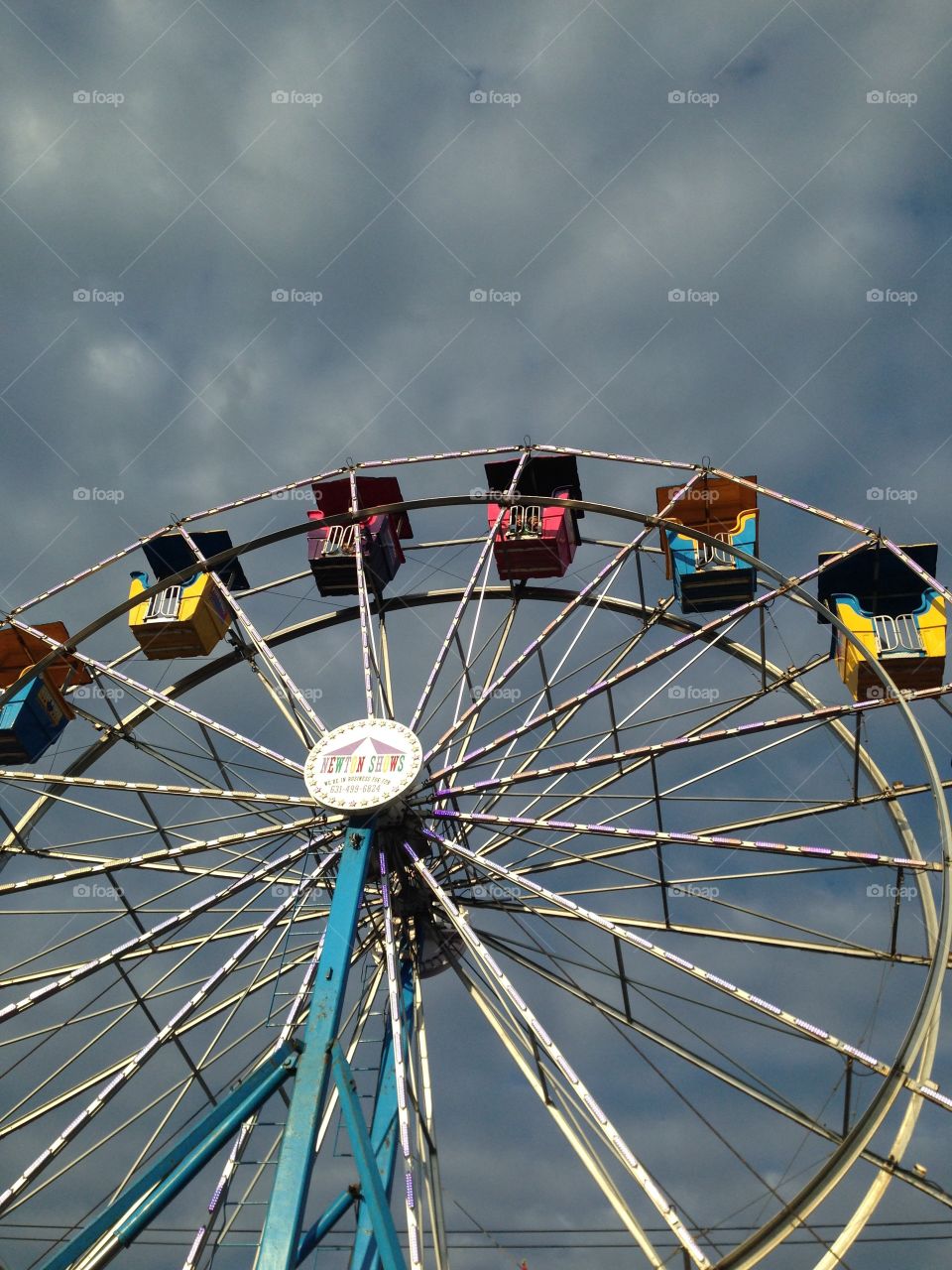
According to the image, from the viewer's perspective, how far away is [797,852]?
14922mm

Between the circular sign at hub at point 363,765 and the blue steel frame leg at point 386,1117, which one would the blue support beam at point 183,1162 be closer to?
the blue steel frame leg at point 386,1117

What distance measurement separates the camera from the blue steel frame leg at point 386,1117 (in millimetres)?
14227

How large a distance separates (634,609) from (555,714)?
154 inches

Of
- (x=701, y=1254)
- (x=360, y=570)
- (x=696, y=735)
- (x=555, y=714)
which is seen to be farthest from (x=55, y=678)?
(x=701, y=1254)

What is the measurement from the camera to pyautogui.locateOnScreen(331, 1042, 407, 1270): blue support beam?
1205cm

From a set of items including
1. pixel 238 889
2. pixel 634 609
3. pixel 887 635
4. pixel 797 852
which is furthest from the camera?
pixel 634 609

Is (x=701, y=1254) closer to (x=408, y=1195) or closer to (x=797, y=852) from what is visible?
(x=408, y=1195)

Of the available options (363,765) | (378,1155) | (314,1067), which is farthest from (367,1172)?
(363,765)

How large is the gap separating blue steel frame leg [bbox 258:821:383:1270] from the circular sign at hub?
16.1 inches

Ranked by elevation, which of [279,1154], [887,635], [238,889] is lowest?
[279,1154]

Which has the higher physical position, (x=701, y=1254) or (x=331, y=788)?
(x=331, y=788)

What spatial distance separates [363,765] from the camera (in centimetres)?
1666

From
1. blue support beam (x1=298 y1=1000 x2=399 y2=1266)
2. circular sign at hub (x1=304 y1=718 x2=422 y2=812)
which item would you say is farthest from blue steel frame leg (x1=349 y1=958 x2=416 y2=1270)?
circular sign at hub (x1=304 y1=718 x2=422 y2=812)

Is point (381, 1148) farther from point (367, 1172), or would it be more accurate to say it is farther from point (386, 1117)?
point (367, 1172)
